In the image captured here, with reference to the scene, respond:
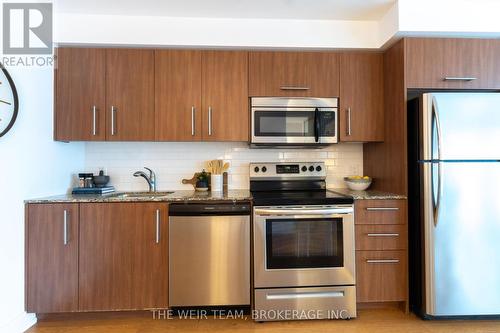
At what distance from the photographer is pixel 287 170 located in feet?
8.89

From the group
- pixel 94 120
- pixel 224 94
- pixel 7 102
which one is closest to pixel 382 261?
pixel 224 94

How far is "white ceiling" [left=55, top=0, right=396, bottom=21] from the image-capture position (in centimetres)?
220

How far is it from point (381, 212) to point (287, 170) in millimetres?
905

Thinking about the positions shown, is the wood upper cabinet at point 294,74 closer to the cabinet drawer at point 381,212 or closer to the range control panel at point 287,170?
the range control panel at point 287,170

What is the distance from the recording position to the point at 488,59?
2.24 metres

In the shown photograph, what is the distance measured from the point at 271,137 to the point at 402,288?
1.59 m

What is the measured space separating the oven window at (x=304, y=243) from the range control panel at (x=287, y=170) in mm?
669

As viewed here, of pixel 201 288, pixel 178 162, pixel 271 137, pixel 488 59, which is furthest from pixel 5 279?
pixel 488 59

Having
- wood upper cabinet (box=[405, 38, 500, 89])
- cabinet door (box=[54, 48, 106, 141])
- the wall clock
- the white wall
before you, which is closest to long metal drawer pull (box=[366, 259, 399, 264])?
wood upper cabinet (box=[405, 38, 500, 89])

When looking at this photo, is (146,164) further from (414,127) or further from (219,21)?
(414,127)

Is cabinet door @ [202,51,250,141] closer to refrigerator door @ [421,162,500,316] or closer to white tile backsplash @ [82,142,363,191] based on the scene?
white tile backsplash @ [82,142,363,191]

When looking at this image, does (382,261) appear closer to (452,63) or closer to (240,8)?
(452,63)

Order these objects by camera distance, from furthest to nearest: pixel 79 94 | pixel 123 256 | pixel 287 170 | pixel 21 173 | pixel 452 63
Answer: pixel 287 170, pixel 79 94, pixel 452 63, pixel 123 256, pixel 21 173

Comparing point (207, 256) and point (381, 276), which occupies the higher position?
point (207, 256)
